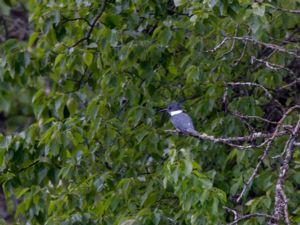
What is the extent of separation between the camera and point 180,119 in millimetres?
4828

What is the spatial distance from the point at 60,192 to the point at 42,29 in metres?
0.96

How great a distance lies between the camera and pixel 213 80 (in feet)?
16.6

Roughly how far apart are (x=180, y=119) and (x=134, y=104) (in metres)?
0.35

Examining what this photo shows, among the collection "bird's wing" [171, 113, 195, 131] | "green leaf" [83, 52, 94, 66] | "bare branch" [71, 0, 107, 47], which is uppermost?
"bare branch" [71, 0, 107, 47]

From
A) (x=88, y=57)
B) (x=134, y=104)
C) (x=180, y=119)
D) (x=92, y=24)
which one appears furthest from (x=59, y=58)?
(x=180, y=119)

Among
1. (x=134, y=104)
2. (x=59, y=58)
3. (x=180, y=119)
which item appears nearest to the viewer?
(x=180, y=119)

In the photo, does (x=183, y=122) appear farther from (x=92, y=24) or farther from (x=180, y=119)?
(x=92, y=24)

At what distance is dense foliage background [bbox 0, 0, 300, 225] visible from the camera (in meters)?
4.71

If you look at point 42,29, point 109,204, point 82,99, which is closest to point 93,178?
point 109,204

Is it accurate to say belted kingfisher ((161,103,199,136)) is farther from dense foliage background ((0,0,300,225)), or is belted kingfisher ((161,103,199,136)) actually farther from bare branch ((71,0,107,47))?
bare branch ((71,0,107,47))

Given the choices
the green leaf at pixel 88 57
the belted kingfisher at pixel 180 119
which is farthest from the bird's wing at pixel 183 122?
the green leaf at pixel 88 57

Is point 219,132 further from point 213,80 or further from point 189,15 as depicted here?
point 189,15

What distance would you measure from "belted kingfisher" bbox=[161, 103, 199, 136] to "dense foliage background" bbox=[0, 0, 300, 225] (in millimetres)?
90

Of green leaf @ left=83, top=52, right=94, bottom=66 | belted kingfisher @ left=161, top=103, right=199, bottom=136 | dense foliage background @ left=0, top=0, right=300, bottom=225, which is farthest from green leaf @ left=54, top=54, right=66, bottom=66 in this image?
belted kingfisher @ left=161, top=103, right=199, bottom=136
